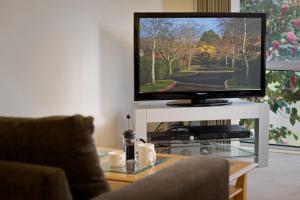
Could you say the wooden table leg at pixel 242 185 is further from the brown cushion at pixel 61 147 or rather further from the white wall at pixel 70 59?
the white wall at pixel 70 59

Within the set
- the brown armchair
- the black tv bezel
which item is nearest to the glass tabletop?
the brown armchair

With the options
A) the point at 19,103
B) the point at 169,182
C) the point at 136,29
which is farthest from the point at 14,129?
the point at 136,29

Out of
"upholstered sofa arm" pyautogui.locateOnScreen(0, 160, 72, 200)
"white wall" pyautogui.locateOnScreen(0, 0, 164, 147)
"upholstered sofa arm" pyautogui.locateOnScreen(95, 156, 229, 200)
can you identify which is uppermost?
"white wall" pyautogui.locateOnScreen(0, 0, 164, 147)

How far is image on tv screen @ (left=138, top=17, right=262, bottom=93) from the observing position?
4.45m

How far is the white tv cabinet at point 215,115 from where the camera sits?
4.34 metres

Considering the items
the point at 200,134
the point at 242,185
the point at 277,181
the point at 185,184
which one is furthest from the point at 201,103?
the point at 185,184

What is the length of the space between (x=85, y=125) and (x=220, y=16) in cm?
323

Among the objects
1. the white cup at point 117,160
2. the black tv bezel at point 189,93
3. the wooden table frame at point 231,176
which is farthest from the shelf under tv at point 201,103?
the white cup at point 117,160

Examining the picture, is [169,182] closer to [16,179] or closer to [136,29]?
[16,179]

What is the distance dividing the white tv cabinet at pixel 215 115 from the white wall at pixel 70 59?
37cm

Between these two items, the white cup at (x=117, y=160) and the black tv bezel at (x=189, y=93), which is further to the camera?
the black tv bezel at (x=189, y=93)

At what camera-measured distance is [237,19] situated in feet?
14.8

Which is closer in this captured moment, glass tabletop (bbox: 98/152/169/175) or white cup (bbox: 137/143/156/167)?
glass tabletop (bbox: 98/152/169/175)

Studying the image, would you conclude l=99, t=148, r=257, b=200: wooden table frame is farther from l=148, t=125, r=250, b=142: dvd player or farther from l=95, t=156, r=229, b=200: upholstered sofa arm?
l=148, t=125, r=250, b=142: dvd player
